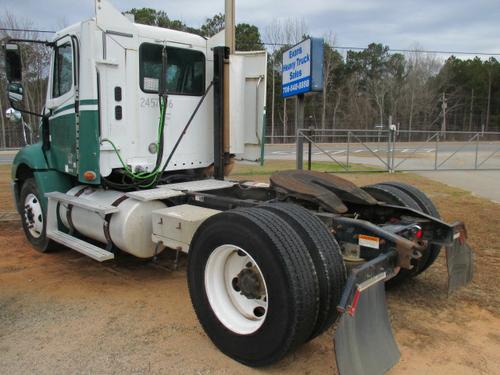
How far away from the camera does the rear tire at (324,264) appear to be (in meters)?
3.13

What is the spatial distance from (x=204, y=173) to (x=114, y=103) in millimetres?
1628

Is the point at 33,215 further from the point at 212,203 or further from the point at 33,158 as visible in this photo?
the point at 212,203

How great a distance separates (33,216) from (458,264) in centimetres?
536

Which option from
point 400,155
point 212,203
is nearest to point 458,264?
point 212,203

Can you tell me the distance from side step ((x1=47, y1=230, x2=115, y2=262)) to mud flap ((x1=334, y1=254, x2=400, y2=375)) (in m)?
2.89

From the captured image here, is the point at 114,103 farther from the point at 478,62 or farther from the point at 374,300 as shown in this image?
the point at 478,62

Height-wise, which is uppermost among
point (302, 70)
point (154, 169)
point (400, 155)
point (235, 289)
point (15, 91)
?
point (302, 70)

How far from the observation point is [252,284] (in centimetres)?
342

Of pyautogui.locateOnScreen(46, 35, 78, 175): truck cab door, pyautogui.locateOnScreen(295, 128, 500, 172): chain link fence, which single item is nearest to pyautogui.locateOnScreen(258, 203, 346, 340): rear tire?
pyautogui.locateOnScreen(46, 35, 78, 175): truck cab door

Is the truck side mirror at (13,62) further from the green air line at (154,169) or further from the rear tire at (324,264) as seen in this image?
the rear tire at (324,264)

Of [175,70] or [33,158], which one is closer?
[175,70]

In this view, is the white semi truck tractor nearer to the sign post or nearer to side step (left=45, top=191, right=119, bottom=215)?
side step (left=45, top=191, right=119, bottom=215)

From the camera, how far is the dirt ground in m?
3.43

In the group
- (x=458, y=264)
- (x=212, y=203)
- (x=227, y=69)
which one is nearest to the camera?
(x=458, y=264)
